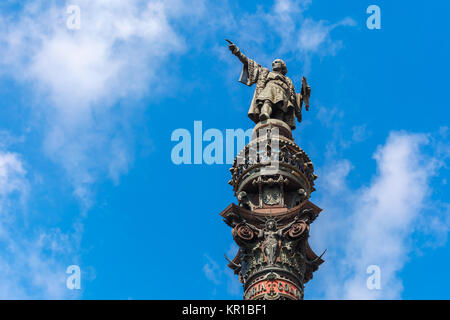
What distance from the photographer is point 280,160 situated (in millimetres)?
27656

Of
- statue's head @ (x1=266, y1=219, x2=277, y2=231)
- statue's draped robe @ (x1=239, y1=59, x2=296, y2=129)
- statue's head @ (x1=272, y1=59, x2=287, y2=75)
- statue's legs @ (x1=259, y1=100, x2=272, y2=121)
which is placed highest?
statue's head @ (x1=272, y1=59, x2=287, y2=75)

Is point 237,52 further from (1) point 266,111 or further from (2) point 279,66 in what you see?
(1) point 266,111

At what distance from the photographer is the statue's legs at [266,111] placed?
99.4 feet

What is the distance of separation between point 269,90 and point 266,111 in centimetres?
131

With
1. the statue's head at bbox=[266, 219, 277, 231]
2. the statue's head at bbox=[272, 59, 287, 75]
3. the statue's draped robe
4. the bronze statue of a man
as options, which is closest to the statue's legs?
the bronze statue of a man

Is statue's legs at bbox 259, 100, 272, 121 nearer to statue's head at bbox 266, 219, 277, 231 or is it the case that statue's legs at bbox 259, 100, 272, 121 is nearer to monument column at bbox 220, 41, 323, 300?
monument column at bbox 220, 41, 323, 300

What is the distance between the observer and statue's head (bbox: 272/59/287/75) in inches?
1284

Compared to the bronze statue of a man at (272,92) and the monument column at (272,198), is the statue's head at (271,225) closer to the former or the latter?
the monument column at (272,198)

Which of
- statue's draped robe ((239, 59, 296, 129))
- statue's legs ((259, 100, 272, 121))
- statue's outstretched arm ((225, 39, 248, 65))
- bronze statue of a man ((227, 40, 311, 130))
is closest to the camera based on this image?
statue's legs ((259, 100, 272, 121))

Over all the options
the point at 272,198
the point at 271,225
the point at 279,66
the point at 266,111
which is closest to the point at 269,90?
the point at 266,111

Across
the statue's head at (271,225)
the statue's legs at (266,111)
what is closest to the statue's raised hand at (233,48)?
the statue's legs at (266,111)
